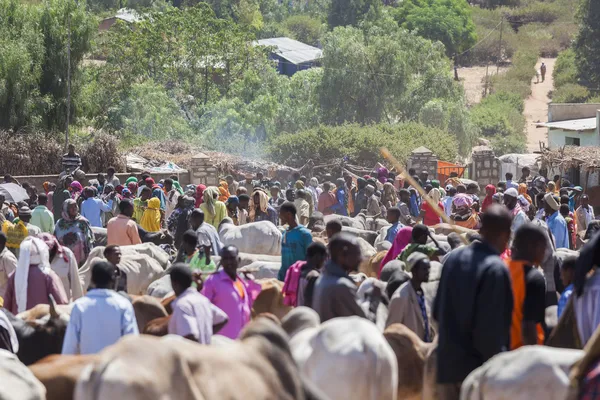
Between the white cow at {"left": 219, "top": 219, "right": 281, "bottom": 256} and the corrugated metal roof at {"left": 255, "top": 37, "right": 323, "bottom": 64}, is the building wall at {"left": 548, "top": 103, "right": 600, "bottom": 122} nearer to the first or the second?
the white cow at {"left": 219, "top": 219, "right": 281, "bottom": 256}

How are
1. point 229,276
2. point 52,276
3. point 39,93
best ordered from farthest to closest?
point 39,93 < point 52,276 < point 229,276

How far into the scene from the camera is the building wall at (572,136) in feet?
115

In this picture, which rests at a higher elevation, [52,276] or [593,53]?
[593,53]

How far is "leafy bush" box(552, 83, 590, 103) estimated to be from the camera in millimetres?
55250

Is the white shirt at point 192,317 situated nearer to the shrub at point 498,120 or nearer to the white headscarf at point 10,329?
the white headscarf at point 10,329

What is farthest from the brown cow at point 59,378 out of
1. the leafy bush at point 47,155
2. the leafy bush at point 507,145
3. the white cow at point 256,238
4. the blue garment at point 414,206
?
the leafy bush at point 507,145

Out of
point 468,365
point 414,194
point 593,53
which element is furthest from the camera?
point 593,53

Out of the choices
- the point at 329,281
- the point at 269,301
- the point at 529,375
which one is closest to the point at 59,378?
the point at 329,281

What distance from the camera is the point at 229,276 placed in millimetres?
8445

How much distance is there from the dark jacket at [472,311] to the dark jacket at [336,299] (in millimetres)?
1020


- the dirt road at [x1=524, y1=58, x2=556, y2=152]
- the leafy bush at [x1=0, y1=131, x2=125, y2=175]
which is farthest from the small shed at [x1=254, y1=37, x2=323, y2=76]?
the leafy bush at [x1=0, y1=131, x2=125, y2=175]

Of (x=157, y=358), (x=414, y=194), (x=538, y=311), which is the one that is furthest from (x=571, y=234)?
(x=157, y=358)

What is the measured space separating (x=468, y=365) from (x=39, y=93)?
26.9 metres

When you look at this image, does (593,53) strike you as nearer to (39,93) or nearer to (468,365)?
(39,93)
